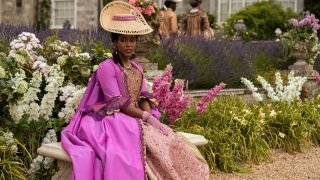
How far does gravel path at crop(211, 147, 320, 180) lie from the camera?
5230 millimetres

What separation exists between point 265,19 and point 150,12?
943 cm

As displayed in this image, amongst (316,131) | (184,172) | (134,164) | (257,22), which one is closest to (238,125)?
(316,131)

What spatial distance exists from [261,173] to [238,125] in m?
0.61

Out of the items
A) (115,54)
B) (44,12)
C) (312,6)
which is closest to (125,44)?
(115,54)

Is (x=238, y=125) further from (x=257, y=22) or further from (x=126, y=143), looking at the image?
(x=257, y=22)

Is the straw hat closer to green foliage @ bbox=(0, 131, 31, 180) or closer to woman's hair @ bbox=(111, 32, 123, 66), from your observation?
woman's hair @ bbox=(111, 32, 123, 66)

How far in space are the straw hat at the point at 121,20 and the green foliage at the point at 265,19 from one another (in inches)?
449

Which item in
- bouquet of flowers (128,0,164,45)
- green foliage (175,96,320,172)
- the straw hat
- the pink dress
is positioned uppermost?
bouquet of flowers (128,0,164,45)

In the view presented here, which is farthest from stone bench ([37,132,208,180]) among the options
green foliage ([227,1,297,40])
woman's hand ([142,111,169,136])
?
green foliage ([227,1,297,40])

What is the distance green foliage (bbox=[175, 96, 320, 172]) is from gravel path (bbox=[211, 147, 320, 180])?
0.10 m

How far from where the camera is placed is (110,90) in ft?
12.0

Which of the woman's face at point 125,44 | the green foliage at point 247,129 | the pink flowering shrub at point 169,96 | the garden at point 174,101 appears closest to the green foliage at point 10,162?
the garden at point 174,101

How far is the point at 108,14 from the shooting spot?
3820mm

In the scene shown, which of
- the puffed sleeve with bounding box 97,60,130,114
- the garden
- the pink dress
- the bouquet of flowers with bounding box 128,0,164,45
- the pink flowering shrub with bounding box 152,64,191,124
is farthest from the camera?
the bouquet of flowers with bounding box 128,0,164,45
